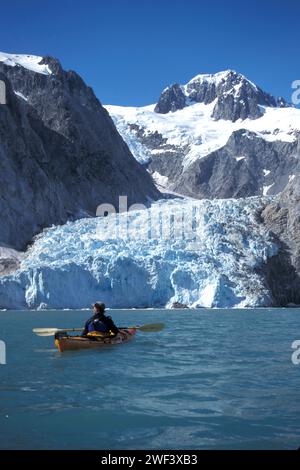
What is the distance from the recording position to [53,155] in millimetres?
88812

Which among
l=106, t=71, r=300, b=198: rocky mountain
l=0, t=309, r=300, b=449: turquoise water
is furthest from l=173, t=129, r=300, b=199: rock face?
l=0, t=309, r=300, b=449: turquoise water

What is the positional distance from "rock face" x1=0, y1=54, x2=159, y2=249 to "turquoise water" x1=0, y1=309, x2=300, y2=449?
161 feet

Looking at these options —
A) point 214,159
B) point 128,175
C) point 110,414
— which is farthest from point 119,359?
point 214,159

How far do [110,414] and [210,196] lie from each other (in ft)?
514

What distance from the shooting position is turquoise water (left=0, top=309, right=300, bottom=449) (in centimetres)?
746

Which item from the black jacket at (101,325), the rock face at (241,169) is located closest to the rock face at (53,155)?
the black jacket at (101,325)

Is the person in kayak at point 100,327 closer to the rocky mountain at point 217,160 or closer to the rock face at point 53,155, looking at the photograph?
the rock face at point 53,155

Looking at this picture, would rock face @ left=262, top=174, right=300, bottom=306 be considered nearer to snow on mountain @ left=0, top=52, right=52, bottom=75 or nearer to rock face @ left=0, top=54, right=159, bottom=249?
rock face @ left=0, top=54, right=159, bottom=249

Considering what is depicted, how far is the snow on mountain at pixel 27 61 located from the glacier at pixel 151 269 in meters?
63.2

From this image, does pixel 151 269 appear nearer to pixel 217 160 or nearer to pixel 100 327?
pixel 100 327

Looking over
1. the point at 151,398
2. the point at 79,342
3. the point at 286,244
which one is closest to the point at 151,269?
the point at 286,244

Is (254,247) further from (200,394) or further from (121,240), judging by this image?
(200,394)

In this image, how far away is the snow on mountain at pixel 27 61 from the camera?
109125 mm

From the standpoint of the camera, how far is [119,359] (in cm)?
1495
